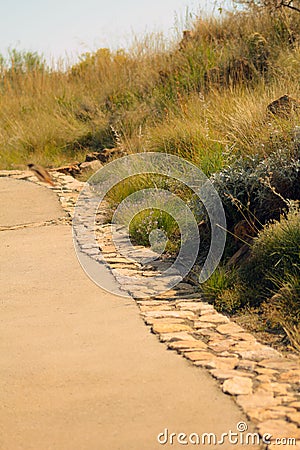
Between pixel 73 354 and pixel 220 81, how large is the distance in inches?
328

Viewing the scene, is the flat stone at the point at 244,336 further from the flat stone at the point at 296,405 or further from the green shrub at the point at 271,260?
the flat stone at the point at 296,405

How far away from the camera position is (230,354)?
4.48 meters

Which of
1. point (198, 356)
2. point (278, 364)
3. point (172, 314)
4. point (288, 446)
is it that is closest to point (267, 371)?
point (278, 364)

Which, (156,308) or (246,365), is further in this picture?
(156,308)

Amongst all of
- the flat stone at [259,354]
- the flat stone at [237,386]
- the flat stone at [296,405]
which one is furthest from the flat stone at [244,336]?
the flat stone at [296,405]

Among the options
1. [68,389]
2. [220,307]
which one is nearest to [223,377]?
[68,389]

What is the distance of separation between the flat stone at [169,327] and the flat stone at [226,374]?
30.2 inches

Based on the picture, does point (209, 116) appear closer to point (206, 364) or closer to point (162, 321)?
point (162, 321)

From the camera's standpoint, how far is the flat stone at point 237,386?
3893mm

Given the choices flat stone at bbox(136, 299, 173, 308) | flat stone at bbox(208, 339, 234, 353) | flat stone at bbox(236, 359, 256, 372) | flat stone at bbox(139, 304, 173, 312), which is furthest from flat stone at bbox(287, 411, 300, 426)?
flat stone at bbox(136, 299, 173, 308)

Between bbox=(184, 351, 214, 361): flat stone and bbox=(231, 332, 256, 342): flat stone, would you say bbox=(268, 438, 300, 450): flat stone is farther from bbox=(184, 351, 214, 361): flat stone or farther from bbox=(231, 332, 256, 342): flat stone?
bbox=(231, 332, 256, 342): flat stone

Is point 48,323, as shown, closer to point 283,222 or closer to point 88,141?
point 283,222

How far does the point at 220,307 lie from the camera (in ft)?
17.9

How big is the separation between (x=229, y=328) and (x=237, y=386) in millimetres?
1019
